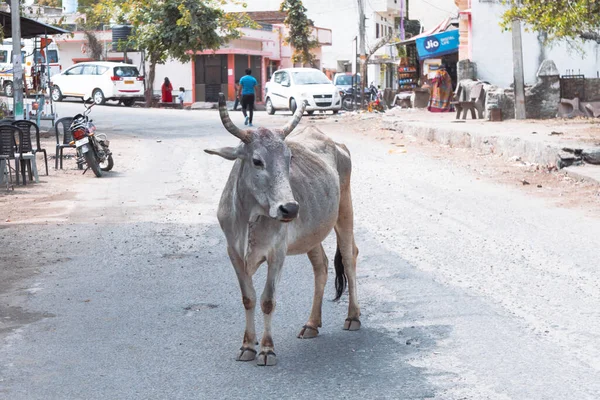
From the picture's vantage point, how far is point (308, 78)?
34875 mm

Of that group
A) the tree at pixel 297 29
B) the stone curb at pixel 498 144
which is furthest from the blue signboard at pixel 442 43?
the tree at pixel 297 29

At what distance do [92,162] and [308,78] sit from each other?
19897 mm

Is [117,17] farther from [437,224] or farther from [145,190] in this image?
[437,224]

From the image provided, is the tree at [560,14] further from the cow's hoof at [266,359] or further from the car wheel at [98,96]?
the car wheel at [98,96]

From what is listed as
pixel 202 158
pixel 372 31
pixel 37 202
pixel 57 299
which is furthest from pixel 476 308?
pixel 372 31

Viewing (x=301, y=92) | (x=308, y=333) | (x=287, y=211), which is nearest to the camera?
(x=287, y=211)

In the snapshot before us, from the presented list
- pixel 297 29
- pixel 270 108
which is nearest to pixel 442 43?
pixel 270 108

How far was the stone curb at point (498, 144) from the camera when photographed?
15.3 metres

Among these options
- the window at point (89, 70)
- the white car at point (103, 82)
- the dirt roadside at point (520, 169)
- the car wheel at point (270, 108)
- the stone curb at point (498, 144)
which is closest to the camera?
the dirt roadside at point (520, 169)

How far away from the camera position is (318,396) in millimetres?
4676

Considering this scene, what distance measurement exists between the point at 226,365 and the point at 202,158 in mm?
13049

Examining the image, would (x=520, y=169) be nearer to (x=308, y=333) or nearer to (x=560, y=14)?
(x=560, y=14)

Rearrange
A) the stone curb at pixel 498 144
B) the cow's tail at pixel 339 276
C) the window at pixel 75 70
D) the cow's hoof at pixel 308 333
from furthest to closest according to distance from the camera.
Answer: the window at pixel 75 70
the stone curb at pixel 498 144
the cow's tail at pixel 339 276
the cow's hoof at pixel 308 333

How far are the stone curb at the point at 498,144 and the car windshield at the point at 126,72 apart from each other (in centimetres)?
1999
